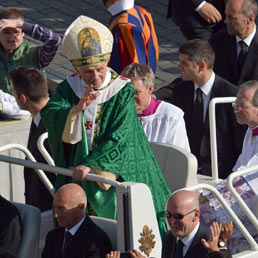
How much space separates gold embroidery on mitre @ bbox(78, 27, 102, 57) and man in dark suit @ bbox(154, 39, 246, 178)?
171cm

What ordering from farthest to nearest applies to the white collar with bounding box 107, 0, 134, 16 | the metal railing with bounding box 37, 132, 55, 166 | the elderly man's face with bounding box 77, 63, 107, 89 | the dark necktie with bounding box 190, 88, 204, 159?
1. the white collar with bounding box 107, 0, 134, 16
2. the dark necktie with bounding box 190, 88, 204, 159
3. the metal railing with bounding box 37, 132, 55, 166
4. the elderly man's face with bounding box 77, 63, 107, 89

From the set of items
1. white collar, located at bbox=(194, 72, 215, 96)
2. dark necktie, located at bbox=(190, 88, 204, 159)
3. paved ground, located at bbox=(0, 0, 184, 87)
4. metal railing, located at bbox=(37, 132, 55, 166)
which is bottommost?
paved ground, located at bbox=(0, 0, 184, 87)

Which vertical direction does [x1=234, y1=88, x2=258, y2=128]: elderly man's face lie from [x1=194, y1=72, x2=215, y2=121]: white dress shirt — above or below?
above

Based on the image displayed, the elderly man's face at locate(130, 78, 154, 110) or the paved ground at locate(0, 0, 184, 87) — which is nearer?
the elderly man's face at locate(130, 78, 154, 110)

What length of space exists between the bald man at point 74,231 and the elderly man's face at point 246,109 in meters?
1.61

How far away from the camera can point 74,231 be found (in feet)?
19.4

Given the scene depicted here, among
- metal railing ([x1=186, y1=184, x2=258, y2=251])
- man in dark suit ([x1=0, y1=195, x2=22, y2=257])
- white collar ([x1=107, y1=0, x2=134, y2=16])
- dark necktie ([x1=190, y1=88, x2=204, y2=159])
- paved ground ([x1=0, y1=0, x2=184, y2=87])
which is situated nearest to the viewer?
man in dark suit ([x1=0, y1=195, x2=22, y2=257])

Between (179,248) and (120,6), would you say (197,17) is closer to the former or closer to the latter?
(120,6)

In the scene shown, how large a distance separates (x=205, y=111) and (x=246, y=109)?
1055mm

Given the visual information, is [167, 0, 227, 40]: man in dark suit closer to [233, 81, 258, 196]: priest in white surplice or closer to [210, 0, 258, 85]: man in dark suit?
[210, 0, 258, 85]: man in dark suit

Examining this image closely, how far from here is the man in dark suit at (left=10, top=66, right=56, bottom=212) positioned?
7.39 meters

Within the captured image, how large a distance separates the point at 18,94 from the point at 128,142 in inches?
55.3

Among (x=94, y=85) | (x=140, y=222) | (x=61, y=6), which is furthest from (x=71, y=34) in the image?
(x=61, y=6)

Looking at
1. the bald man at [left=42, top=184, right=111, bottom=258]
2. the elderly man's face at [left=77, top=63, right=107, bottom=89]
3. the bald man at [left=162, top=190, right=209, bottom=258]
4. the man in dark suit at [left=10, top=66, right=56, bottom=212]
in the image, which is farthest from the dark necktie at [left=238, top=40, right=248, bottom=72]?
the bald man at [left=42, top=184, right=111, bottom=258]
